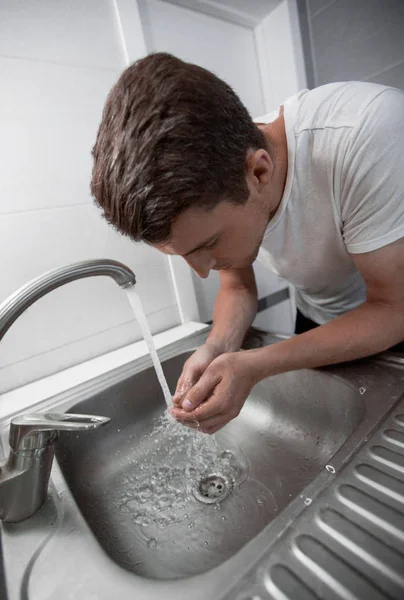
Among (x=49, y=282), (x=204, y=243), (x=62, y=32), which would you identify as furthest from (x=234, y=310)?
(x=62, y=32)

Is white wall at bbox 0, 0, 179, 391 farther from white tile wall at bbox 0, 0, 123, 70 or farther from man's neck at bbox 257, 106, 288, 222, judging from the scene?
man's neck at bbox 257, 106, 288, 222

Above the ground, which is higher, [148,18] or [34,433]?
[148,18]

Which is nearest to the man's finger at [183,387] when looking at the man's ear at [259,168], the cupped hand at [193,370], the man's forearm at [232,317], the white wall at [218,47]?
the cupped hand at [193,370]

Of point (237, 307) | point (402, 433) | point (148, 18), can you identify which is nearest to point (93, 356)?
point (237, 307)

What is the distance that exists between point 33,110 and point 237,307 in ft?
2.11

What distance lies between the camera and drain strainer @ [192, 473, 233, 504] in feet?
1.92

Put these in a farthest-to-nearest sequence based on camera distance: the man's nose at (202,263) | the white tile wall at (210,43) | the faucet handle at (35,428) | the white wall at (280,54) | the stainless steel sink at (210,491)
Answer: the white wall at (280,54) < the white tile wall at (210,43) < the man's nose at (202,263) < the faucet handle at (35,428) < the stainless steel sink at (210,491)

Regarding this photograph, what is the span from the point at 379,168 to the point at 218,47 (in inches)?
33.5

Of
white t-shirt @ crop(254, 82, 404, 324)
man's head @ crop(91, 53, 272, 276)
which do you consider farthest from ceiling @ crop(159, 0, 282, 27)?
man's head @ crop(91, 53, 272, 276)

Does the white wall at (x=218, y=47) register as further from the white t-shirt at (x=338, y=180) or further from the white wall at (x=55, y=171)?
the white t-shirt at (x=338, y=180)

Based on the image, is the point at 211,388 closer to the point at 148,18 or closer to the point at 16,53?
the point at 16,53

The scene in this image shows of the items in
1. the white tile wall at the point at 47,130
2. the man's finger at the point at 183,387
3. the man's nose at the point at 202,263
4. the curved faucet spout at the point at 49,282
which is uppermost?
the white tile wall at the point at 47,130

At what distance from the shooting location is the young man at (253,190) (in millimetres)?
408

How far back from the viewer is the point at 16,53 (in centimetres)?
71
